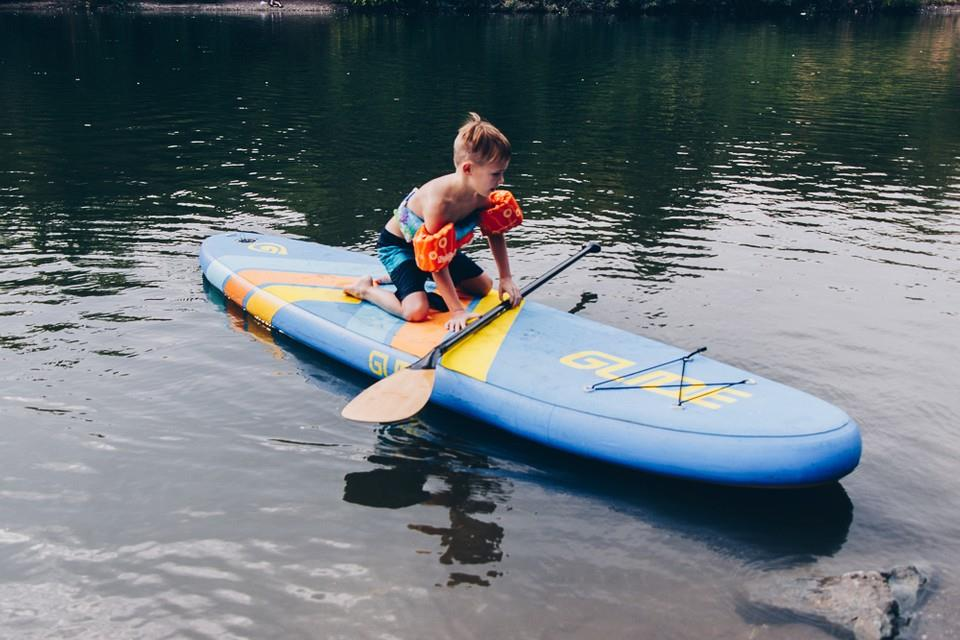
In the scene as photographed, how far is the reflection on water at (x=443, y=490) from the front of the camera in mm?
4910

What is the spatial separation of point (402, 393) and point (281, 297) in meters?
2.34

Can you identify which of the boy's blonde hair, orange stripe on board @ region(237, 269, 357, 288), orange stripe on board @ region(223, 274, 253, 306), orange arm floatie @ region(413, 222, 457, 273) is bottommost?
orange stripe on board @ region(223, 274, 253, 306)

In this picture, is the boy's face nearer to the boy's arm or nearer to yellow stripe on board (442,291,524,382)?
the boy's arm

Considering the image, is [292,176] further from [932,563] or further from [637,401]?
[932,563]

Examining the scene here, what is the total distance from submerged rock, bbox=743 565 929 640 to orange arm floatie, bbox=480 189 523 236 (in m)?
3.51

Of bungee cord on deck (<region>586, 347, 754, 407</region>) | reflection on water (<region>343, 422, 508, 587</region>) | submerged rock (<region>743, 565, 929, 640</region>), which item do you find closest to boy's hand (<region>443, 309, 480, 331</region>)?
reflection on water (<region>343, 422, 508, 587</region>)

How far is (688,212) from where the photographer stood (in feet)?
39.3

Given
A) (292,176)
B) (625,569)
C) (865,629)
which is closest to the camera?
(865,629)

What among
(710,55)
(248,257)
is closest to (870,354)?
(248,257)

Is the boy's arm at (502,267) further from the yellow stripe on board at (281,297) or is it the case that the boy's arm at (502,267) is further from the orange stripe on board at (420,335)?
the yellow stripe on board at (281,297)

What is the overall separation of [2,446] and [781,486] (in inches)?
201

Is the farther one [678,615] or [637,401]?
[637,401]

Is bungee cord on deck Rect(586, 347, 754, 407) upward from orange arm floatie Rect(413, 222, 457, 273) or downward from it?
downward

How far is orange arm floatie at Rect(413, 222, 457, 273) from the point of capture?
6410mm
